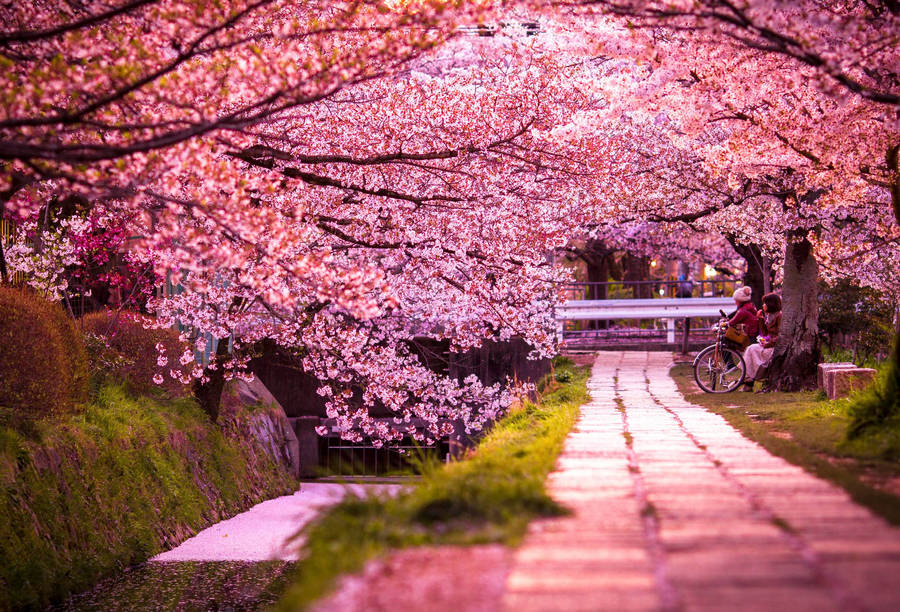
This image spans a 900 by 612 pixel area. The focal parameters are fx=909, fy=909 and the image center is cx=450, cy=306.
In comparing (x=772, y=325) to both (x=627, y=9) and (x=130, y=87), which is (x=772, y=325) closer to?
(x=627, y=9)

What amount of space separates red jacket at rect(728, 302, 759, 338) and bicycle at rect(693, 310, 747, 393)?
Answer: 0.31 metres

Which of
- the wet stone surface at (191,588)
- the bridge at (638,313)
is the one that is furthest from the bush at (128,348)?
the bridge at (638,313)

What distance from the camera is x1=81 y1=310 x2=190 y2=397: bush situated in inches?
556

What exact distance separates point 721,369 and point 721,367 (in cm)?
4

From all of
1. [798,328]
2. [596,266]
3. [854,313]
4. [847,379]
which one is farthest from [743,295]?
[596,266]

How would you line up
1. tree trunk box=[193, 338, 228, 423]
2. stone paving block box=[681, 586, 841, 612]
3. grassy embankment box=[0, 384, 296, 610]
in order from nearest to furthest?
stone paving block box=[681, 586, 841, 612] → grassy embankment box=[0, 384, 296, 610] → tree trunk box=[193, 338, 228, 423]

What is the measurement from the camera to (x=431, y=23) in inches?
282

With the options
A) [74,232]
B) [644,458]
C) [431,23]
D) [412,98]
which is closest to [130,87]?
Result: [431,23]

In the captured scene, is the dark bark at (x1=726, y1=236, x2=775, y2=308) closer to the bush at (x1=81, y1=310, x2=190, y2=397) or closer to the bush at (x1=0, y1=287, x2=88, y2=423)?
the bush at (x1=81, y1=310, x2=190, y2=397)

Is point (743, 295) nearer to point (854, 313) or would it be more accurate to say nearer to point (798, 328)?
point (798, 328)

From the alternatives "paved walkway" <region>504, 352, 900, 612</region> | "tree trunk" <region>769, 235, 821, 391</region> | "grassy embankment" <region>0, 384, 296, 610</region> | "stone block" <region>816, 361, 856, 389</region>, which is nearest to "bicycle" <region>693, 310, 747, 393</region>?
"tree trunk" <region>769, 235, 821, 391</region>

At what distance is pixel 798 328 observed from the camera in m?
16.0

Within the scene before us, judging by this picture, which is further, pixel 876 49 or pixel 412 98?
pixel 412 98

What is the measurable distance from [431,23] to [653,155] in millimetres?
14705
